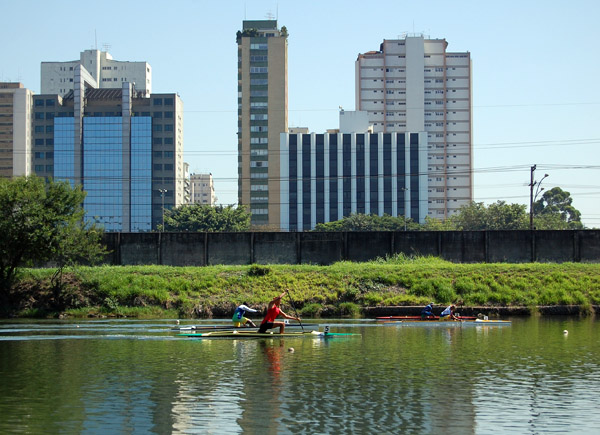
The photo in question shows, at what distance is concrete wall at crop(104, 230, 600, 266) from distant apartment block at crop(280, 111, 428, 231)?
118 metres

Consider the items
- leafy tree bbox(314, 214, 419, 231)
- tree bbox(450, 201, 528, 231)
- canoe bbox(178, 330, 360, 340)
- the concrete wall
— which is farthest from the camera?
leafy tree bbox(314, 214, 419, 231)

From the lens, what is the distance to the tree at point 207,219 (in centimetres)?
13062

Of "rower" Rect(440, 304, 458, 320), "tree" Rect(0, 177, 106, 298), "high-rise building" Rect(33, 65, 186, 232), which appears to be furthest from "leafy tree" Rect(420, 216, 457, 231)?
"rower" Rect(440, 304, 458, 320)

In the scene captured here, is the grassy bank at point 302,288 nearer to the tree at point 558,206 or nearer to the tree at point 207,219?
the tree at point 207,219

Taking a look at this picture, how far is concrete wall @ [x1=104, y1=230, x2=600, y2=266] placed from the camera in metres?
60.2

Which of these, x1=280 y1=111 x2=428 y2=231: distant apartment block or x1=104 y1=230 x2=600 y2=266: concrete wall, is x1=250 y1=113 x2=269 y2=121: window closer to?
x1=280 y1=111 x2=428 y2=231: distant apartment block

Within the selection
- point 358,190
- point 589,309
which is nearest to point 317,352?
point 589,309

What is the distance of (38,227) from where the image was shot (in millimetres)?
49812

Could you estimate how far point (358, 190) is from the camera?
180 m

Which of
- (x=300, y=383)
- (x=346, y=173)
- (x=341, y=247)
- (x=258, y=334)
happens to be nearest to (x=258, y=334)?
(x=258, y=334)

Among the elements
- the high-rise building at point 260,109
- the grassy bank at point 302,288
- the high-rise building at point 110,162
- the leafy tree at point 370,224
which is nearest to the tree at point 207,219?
the leafy tree at point 370,224

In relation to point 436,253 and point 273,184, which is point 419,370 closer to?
point 436,253

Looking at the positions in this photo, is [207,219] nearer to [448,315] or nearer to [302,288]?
[302,288]

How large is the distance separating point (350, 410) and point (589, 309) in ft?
118
